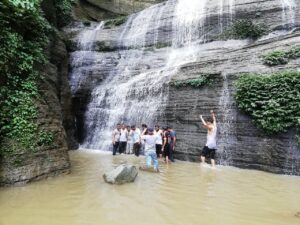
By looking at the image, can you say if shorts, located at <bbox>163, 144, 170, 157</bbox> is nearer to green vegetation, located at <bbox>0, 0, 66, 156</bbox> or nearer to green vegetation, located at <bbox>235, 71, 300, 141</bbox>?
green vegetation, located at <bbox>235, 71, 300, 141</bbox>

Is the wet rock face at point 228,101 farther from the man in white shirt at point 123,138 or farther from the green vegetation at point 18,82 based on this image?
the green vegetation at point 18,82

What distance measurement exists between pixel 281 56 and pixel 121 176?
913 cm

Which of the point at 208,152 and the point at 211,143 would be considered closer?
the point at 211,143

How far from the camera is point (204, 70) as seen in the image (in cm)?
1634

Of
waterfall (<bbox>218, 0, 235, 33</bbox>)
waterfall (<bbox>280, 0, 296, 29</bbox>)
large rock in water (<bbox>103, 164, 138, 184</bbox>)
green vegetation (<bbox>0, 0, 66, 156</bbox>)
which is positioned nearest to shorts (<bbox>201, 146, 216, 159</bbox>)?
large rock in water (<bbox>103, 164, 138, 184</bbox>)

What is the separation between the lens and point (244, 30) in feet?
69.0

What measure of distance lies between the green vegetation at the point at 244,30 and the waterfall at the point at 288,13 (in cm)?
115

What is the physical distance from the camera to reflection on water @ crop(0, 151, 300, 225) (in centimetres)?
682

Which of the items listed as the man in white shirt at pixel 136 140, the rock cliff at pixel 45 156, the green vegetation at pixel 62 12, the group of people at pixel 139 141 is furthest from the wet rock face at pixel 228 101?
the green vegetation at pixel 62 12

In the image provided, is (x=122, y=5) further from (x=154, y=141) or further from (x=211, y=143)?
Result: (x=154, y=141)


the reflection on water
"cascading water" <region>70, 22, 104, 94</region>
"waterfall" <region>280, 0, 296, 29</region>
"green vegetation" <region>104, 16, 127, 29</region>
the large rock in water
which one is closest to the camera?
the reflection on water

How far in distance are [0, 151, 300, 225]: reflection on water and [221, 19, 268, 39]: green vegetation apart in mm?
11184

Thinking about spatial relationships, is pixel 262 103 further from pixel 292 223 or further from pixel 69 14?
pixel 69 14

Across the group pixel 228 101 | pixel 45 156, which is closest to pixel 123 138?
pixel 228 101
